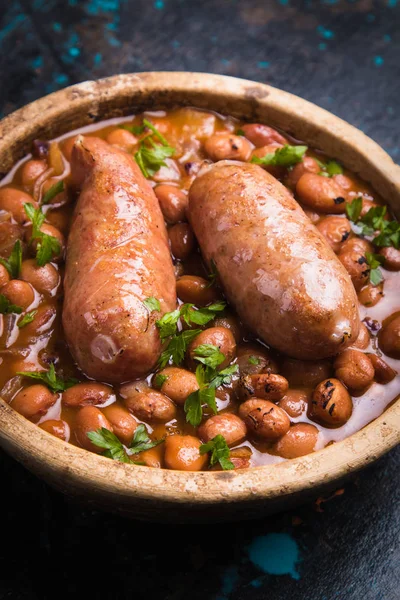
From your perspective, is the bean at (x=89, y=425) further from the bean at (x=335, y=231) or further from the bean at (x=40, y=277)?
the bean at (x=335, y=231)

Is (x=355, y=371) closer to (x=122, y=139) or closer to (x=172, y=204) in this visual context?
(x=172, y=204)

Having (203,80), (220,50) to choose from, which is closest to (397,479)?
(203,80)

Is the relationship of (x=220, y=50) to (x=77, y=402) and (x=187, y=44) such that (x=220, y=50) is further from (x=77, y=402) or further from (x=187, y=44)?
(x=77, y=402)

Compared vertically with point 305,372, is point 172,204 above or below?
above

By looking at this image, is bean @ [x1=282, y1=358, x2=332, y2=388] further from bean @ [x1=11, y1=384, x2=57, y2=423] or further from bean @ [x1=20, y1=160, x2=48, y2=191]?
bean @ [x1=20, y1=160, x2=48, y2=191]

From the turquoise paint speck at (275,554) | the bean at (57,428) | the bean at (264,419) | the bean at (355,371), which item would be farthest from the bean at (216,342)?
the turquoise paint speck at (275,554)

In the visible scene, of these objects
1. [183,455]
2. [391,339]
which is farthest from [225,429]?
[391,339]

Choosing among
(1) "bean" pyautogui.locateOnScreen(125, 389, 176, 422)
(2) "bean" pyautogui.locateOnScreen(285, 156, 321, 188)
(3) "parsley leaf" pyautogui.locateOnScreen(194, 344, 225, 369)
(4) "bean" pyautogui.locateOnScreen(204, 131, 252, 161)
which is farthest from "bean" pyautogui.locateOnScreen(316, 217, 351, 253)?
(1) "bean" pyautogui.locateOnScreen(125, 389, 176, 422)
